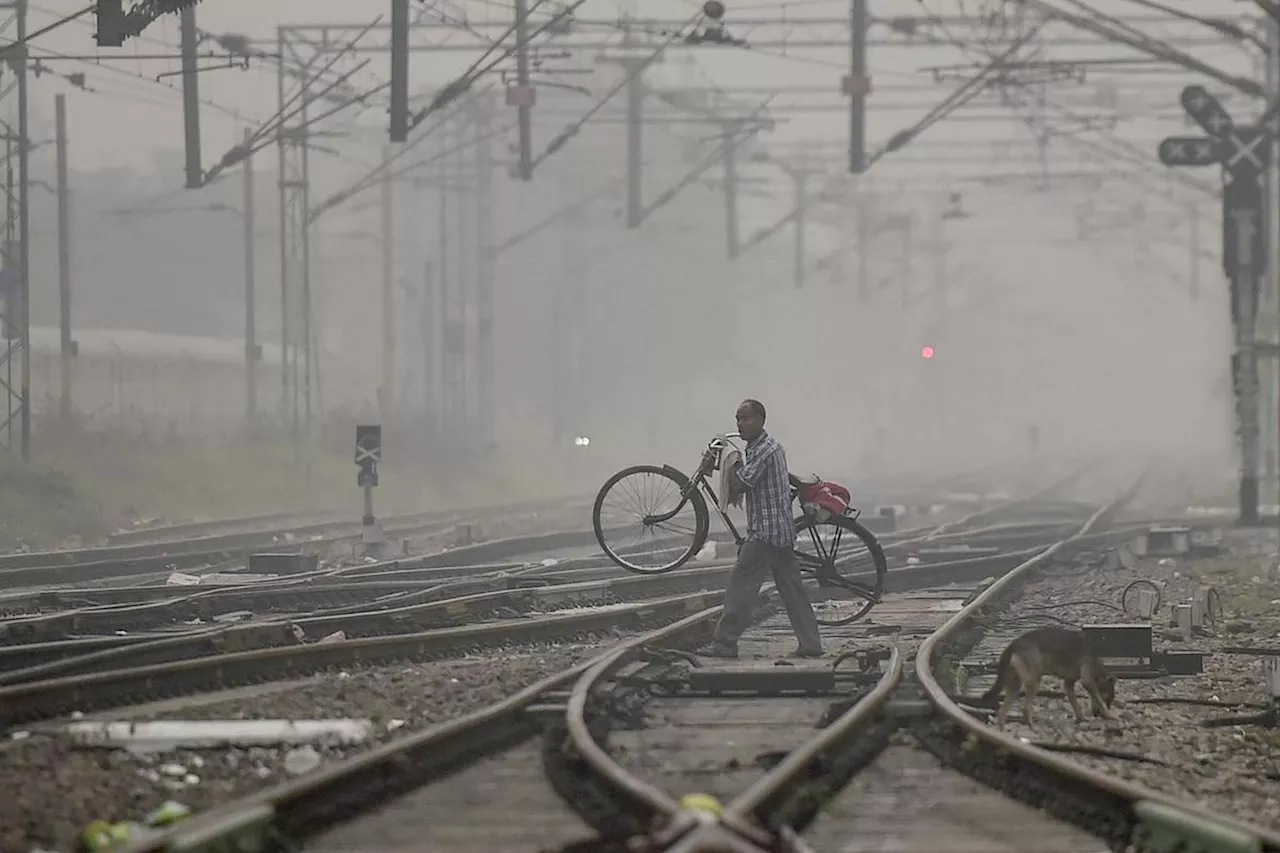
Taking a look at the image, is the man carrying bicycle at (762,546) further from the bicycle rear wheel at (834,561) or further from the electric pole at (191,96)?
the electric pole at (191,96)

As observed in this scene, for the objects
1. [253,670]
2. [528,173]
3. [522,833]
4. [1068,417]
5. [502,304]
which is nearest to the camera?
[522,833]

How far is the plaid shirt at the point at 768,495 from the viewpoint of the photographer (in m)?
13.2

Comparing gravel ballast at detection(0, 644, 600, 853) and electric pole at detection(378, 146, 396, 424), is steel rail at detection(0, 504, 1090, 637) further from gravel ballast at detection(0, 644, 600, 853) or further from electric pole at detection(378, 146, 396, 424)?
electric pole at detection(378, 146, 396, 424)

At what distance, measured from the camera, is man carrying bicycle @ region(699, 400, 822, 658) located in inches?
521

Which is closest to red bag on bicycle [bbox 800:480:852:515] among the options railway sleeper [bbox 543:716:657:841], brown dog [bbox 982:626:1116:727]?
brown dog [bbox 982:626:1116:727]

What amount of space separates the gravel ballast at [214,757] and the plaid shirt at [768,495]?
1535 mm

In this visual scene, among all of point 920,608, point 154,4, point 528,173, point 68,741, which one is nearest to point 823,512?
point 920,608

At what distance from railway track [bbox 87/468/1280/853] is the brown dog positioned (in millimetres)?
295

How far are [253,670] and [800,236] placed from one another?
152 ft

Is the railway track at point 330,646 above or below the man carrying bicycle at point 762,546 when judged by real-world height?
below

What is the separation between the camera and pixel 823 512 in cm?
1477

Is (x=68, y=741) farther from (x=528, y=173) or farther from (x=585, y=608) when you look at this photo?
(x=528, y=173)

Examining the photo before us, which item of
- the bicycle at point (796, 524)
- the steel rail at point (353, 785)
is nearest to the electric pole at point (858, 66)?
the bicycle at point (796, 524)

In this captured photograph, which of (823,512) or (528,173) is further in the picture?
(528,173)
